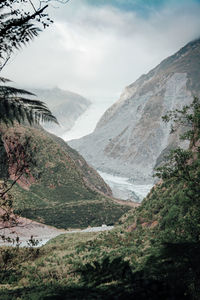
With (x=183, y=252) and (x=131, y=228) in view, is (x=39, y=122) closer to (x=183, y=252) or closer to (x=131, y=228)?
(x=183, y=252)

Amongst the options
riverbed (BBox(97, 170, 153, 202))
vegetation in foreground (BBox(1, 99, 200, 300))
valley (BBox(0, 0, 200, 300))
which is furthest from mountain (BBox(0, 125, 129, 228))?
riverbed (BBox(97, 170, 153, 202))

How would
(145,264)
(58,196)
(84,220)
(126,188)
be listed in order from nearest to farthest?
(145,264) < (84,220) < (58,196) < (126,188)

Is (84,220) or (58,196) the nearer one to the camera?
(84,220)

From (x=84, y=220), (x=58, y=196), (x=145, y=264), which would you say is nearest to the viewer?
(x=145, y=264)

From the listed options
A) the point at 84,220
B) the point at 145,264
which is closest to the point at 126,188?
the point at 84,220

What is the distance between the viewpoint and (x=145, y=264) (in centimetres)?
1044

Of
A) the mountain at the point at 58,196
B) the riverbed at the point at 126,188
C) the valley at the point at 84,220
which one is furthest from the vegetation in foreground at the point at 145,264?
the riverbed at the point at 126,188

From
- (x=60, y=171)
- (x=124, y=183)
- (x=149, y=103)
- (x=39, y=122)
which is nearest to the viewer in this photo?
(x=39, y=122)

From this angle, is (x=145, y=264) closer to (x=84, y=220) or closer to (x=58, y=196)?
(x=84, y=220)

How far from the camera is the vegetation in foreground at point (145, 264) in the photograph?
20.3 feet

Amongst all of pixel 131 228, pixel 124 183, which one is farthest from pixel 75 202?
pixel 124 183

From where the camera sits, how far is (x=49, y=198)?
6638 cm

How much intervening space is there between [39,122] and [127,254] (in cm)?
1388

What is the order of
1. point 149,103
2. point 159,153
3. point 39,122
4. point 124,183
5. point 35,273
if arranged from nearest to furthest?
point 39,122
point 35,273
point 124,183
point 159,153
point 149,103
